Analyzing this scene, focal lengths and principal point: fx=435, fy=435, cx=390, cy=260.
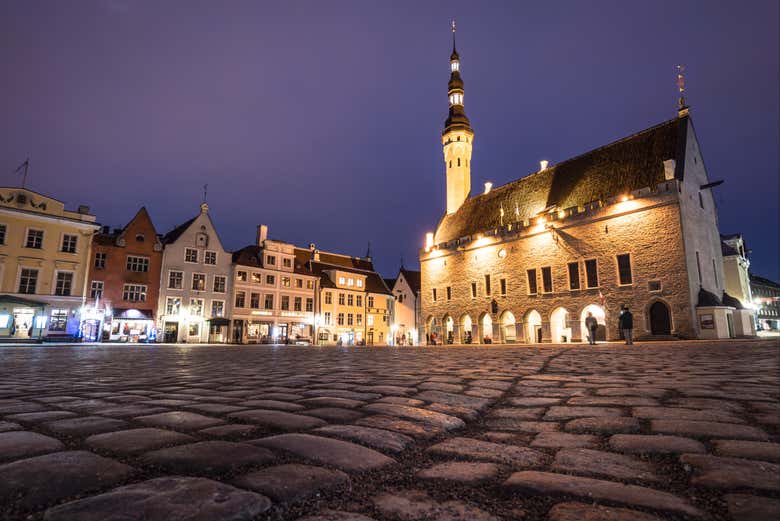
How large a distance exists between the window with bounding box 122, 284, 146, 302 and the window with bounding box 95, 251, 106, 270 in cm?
212

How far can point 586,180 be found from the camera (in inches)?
1304

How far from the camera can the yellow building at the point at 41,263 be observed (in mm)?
28300

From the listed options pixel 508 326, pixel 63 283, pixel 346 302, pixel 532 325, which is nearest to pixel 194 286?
pixel 63 283

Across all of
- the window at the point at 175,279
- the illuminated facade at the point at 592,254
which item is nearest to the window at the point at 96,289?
the window at the point at 175,279

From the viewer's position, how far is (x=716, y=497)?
1405mm

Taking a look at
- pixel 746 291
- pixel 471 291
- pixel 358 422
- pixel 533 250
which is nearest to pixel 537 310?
pixel 533 250

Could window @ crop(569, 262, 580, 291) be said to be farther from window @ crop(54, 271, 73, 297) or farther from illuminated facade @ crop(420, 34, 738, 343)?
window @ crop(54, 271, 73, 297)

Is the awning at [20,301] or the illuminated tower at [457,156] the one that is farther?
the illuminated tower at [457,156]

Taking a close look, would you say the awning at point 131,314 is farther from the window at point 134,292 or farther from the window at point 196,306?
the window at point 196,306

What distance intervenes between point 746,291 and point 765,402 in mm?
42543

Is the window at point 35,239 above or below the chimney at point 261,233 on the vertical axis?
below

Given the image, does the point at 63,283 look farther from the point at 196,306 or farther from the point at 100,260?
the point at 196,306

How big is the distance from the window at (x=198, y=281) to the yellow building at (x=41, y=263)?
7.65 m

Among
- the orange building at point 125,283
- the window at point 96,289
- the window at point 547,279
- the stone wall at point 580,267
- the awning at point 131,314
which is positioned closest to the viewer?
the stone wall at point 580,267
